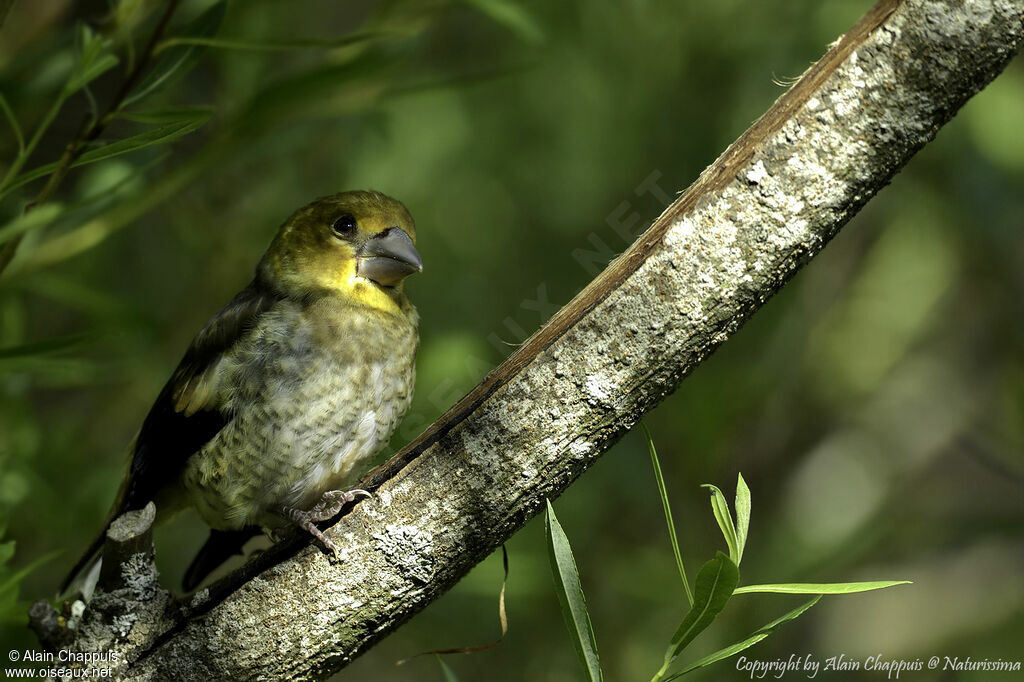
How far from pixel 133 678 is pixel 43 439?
130cm

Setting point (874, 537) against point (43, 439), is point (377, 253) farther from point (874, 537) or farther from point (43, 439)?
point (874, 537)

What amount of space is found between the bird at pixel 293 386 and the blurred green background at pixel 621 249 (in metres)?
0.37

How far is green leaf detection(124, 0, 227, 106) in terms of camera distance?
6.49 feet

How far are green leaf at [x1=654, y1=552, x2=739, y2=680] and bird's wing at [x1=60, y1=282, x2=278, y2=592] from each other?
1408 mm

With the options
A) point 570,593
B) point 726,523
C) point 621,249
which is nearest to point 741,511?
point 726,523

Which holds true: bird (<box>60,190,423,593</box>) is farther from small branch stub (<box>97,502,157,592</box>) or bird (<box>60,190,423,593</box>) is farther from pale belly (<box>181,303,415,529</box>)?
small branch stub (<box>97,502,157,592</box>)

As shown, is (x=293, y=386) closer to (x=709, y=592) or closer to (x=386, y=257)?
(x=386, y=257)

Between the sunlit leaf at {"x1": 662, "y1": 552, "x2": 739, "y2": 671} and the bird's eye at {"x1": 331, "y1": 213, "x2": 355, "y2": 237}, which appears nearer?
the sunlit leaf at {"x1": 662, "y1": 552, "x2": 739, "y2": 671}

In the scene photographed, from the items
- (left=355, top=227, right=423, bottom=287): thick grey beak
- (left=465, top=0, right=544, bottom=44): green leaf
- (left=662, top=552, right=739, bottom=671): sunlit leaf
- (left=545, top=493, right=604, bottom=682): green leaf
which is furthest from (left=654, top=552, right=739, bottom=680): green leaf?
(left=355, top=227, right=423, bottom=287): thick grey beak

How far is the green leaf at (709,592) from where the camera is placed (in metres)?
1.48

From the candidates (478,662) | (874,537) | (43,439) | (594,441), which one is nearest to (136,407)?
(43,439)

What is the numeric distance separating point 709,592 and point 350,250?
1587 millimetres

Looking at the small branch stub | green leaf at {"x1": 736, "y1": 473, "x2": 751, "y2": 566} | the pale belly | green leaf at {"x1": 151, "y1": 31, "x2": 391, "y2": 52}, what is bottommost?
green leaf at {"x1": 736, "y1": 473, "x2": 751, "y2": 566}

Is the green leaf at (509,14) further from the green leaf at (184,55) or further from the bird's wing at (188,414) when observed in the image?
the bird's wing at (188,414)
